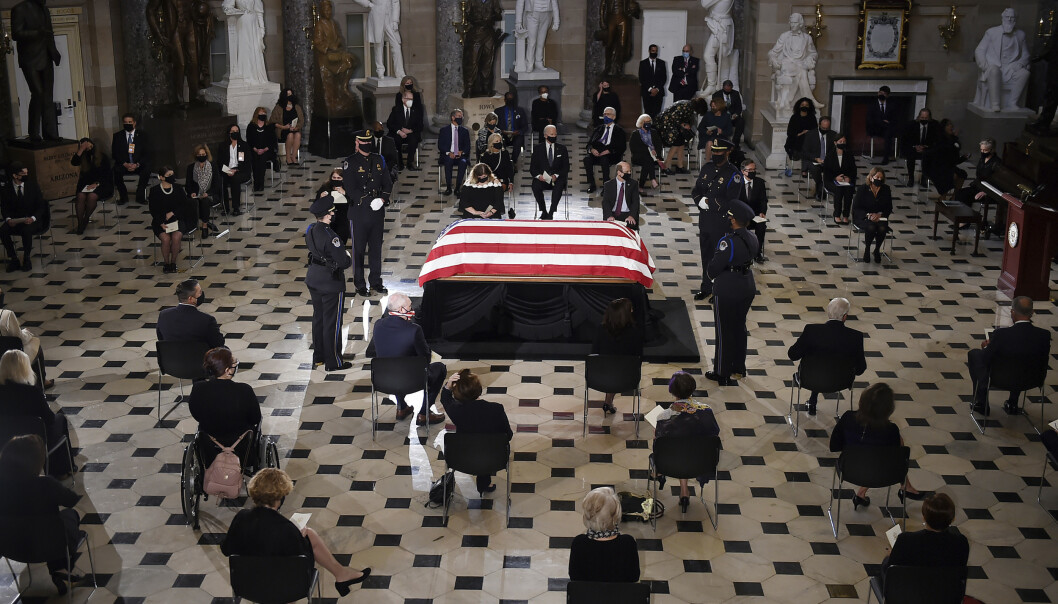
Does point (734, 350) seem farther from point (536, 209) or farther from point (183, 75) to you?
point (183, 75)

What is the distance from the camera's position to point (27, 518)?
21.7 feet

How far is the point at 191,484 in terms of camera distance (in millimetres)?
7727

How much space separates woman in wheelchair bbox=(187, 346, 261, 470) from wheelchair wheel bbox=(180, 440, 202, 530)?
0.23 ft

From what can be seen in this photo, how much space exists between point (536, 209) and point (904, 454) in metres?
9.06

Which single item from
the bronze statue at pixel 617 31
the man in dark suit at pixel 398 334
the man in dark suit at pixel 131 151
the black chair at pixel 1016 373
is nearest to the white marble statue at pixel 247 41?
the man in dark suit at pixel 131 151

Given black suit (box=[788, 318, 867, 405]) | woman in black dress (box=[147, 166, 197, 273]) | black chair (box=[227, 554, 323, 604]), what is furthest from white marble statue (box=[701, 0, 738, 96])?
black chair (box=[227, 554, 323, 604])

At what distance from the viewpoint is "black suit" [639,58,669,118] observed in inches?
801

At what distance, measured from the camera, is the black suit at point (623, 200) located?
42.0ft

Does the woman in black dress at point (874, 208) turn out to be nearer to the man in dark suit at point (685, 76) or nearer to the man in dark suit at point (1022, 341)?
the man in dark suit at point (1022, 341)

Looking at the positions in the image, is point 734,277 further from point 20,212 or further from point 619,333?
point 20,212

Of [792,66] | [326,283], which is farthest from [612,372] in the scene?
[792,66]

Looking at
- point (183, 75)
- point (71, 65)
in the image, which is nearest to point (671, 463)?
point (183, 75)

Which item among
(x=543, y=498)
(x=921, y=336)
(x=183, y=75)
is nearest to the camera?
(x=543, y=498)

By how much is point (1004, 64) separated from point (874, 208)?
7.07 meters
